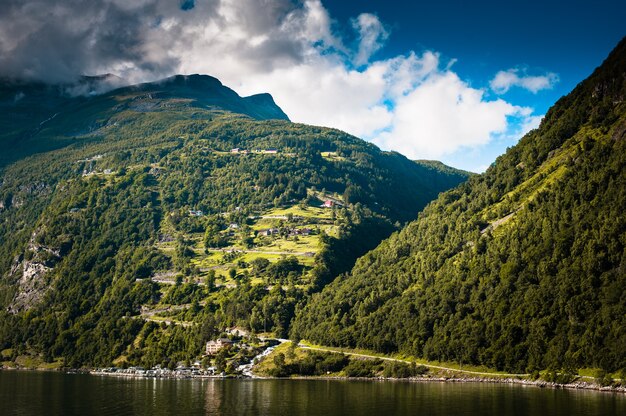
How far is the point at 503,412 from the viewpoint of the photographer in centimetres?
9856

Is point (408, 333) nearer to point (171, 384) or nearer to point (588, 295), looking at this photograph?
point (588, 295)

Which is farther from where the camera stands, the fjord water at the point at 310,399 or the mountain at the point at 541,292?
the mountain at the point at 541,292

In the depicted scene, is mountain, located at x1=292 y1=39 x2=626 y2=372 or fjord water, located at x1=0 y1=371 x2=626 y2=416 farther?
mountain, located at x1=292 y1=39 x2=626 y2=372

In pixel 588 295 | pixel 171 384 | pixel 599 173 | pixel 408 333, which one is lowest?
pixel 171 384

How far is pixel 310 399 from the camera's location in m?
124

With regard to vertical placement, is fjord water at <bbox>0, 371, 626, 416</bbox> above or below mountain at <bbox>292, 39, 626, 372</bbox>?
below

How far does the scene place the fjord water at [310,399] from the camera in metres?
104

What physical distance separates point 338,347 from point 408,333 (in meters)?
27.9

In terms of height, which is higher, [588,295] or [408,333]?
[588,295]

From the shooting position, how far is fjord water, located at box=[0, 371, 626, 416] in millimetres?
104125

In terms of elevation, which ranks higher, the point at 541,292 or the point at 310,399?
the point at 541,292

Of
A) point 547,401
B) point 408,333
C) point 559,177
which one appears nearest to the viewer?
point 547,401

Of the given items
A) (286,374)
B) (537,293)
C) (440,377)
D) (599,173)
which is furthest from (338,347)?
(599,173)

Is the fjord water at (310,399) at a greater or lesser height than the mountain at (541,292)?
lesser
